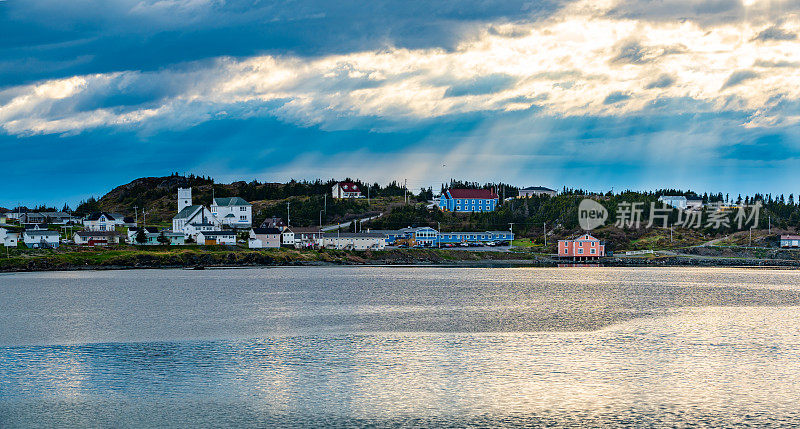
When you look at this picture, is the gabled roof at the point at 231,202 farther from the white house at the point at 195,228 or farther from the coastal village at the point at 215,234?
the white house at the point at 195,228

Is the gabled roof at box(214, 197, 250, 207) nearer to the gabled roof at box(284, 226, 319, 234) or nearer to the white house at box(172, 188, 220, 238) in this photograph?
the white house at box(172, 188, 220, 238)

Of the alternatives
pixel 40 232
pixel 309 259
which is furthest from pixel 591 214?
pixel 40 232

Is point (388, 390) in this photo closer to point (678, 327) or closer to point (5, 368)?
point (5, 368)

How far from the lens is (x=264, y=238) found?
452 feet

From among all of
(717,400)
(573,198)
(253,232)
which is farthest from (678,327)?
(573,198)

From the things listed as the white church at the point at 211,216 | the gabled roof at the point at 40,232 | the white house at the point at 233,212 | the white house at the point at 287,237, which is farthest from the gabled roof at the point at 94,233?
the white house at the point at 233,212

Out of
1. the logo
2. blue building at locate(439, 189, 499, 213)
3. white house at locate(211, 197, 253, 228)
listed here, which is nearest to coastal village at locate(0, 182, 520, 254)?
white house at locate(211, 197, 253, 228)

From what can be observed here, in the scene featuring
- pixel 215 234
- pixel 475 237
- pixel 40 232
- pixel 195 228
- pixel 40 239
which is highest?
pixel 195 228

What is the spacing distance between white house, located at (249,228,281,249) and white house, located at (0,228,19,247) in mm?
40727

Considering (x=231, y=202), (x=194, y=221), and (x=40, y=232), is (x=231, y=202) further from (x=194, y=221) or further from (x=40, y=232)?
(x=40, y=232)

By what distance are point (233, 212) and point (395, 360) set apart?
142 m

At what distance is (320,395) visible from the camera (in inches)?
1131

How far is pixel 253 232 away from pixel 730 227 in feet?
357

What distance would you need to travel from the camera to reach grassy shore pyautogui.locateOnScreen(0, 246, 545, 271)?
108 metres
